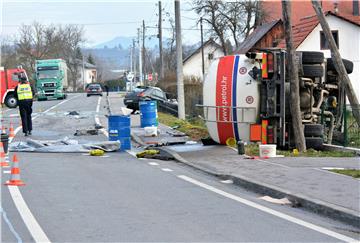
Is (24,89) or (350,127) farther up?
(24,89)

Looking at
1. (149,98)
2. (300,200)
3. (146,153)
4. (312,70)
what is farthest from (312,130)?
(149,98)

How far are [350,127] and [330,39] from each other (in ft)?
9.11

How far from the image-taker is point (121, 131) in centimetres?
1712

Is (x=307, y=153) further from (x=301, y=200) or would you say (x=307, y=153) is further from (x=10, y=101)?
(x=10, y=101)

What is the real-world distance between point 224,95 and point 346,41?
34308mm

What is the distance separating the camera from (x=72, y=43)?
134000 mm

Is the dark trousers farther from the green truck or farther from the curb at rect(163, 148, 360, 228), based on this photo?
the green truck

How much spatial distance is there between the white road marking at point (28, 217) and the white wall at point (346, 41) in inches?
1556

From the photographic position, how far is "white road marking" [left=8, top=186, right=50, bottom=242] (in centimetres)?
706

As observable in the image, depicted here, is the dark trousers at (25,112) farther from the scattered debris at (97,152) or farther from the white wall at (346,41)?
the white wall at (346,41)

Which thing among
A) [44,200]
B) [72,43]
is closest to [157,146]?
[44,200]

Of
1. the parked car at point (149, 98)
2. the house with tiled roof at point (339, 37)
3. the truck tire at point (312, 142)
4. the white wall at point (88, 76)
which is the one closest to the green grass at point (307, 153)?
the truck tire at point (312, 142)

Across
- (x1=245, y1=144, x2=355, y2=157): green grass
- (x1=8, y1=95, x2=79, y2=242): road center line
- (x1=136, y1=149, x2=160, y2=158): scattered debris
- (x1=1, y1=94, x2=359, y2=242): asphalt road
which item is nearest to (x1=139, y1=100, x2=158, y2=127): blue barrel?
(x1=136, y1=149, x2=160, y2=158): scattered debris

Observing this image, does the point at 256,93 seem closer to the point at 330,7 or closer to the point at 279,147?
the point at 279,147
